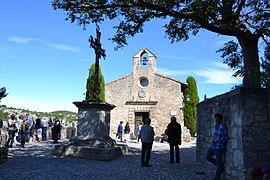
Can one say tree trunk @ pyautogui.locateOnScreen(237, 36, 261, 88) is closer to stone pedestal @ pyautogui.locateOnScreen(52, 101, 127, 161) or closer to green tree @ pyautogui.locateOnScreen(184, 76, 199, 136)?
stone pedestal @ pyautogui.locateOnScreen(52, 101, 127, 161)

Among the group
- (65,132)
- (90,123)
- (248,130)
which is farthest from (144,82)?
(248,130)

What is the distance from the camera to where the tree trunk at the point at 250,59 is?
610 cm

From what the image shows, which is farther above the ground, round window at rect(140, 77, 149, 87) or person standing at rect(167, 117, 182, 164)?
round window at rect(140, 77, 149, 87)

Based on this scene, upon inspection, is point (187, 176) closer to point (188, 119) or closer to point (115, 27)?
point (115, 27)

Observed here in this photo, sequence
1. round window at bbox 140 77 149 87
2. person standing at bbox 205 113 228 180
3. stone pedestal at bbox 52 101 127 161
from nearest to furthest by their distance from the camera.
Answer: person standing at bbox 205 113 228 180
stone pedestal at bbox 52 101 127 161
round window at bbox 140 77 149 87

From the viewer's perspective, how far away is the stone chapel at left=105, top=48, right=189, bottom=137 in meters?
20.0

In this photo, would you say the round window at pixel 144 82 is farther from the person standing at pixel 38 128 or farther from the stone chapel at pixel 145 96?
the person standing at pixel 38 128

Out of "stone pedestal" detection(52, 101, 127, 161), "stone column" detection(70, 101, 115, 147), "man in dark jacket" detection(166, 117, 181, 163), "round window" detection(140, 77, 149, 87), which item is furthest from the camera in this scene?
"round window" detection(140, 77, 149, 87)

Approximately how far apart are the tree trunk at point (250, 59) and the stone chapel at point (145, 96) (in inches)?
534

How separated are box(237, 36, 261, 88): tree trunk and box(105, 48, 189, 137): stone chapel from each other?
534 inches

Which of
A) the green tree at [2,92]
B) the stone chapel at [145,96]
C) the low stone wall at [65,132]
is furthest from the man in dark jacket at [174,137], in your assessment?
the stone chapel at [145,96]

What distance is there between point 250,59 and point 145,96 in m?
14.7

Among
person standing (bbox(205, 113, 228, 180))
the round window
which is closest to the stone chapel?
the round window

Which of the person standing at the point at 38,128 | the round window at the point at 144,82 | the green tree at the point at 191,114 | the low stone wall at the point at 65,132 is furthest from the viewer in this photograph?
the green tree at the point at 191,114
